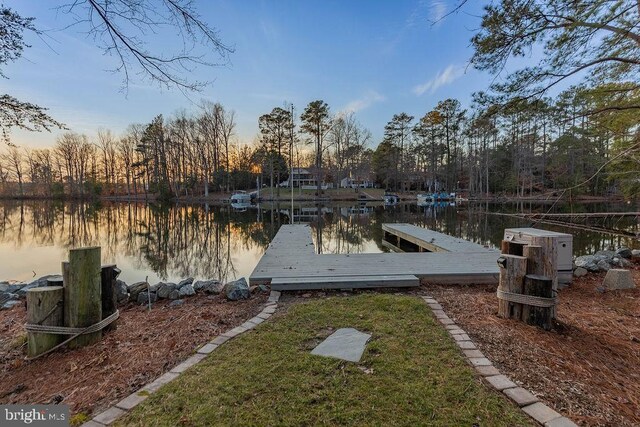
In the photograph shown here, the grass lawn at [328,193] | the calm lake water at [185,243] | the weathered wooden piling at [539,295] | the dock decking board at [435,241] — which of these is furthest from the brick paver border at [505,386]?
the grass lawn at [328,193]

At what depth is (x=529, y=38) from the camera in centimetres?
399

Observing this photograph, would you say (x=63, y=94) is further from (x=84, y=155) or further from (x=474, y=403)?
(x=84, y=155)

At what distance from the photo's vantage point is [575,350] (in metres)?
2.44

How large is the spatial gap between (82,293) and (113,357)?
0.59m

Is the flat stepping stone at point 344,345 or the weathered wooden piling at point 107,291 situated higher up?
the weathered wooden piling at point 107,291

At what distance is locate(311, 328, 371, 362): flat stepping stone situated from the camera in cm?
226

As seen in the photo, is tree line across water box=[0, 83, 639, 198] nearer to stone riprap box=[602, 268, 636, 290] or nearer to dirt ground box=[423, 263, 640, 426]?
stone riprap box=[602, 268, 636, 290]

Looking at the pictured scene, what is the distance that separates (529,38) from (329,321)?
14.0ft

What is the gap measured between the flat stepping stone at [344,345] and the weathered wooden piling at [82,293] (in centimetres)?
188

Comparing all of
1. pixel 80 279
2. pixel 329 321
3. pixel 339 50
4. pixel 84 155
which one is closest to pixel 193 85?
pixel 80 279

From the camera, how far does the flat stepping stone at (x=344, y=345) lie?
2262mm

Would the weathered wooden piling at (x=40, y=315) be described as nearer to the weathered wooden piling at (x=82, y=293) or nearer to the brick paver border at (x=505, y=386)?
the weathered wooden piling at (x=82, y=293)

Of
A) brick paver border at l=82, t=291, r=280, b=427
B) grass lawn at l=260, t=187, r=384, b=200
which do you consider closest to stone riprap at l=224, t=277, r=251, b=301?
brick paver border at l=82, t=291, r=280, b=427

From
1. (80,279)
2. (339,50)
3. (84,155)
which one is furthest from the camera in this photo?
(84,155)
